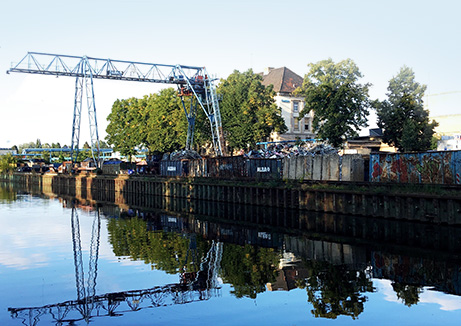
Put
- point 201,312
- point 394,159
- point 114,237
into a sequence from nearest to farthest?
point 201,312 < point 114,237 < point 394,159

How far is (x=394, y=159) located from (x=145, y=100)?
7273cm

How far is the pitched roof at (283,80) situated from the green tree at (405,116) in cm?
2715

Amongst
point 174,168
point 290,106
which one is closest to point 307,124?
point 290,106

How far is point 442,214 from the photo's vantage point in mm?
28750

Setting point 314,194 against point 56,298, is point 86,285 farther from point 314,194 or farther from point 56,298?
point 314,194

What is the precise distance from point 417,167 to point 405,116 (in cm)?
3131

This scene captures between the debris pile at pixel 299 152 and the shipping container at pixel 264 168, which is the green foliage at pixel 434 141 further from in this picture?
the shipping container at pixel 264 168

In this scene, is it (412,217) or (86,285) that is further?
(412,217)

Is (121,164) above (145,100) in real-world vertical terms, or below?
below

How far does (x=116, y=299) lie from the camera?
15422 mm

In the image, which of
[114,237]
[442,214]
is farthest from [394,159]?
[114,237]

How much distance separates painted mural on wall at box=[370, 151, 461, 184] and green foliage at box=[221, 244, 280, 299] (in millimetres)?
14800

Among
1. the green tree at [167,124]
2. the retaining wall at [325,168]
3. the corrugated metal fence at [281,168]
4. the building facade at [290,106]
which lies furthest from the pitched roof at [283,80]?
the retaining wall at [325,168]

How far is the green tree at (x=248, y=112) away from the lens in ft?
233
